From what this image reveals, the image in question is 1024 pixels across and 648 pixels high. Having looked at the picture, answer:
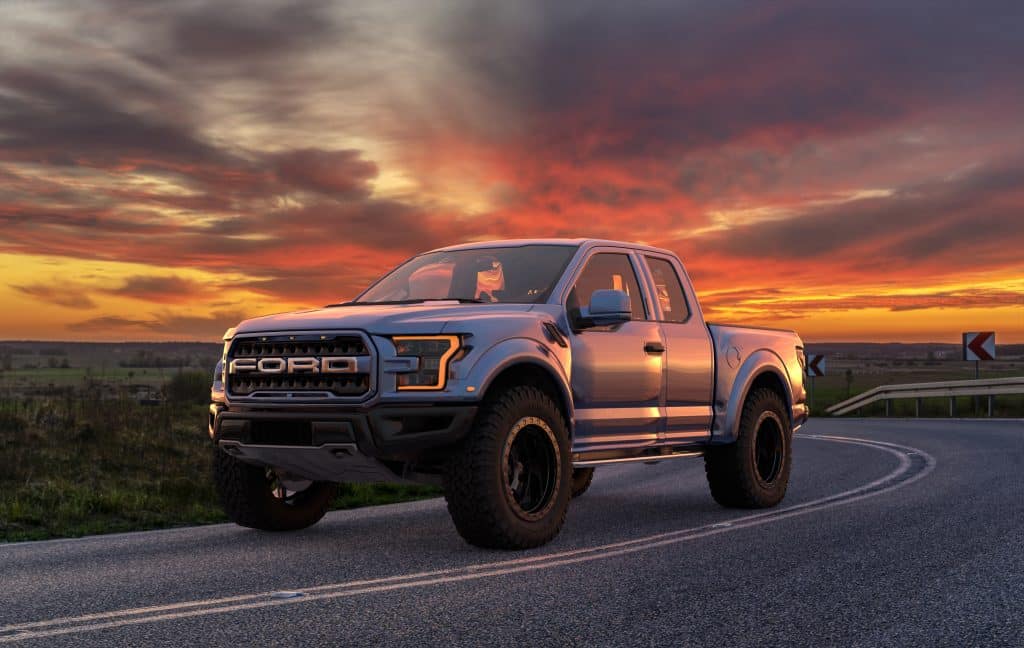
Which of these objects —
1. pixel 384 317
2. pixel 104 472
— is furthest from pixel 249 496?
pixel 104 472

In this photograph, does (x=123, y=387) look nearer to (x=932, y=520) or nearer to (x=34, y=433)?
(x=34, y=433)

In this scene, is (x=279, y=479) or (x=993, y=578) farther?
(x=279, y=479)

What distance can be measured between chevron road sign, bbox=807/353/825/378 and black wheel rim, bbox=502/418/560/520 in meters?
28.3

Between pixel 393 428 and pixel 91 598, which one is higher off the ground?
pixel 393 428

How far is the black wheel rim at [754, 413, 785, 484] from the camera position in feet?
35.1

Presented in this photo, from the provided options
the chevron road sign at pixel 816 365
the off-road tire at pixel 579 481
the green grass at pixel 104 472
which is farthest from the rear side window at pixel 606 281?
the chevron road sign at pixel 816 365

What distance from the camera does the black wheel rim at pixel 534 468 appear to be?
25.7ft

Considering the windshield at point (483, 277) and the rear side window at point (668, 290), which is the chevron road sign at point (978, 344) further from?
the windshield at point (483, 277)

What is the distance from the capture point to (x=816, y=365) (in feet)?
116

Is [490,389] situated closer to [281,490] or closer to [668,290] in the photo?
[281,490]

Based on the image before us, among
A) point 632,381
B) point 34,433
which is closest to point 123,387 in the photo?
point 34,433

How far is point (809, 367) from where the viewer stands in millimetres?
35781

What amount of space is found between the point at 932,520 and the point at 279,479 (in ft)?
17.4

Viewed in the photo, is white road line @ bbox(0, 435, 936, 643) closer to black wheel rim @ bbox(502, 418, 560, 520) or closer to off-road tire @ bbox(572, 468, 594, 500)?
black wheel rim @ bbox(502, 418, 560, 520)
